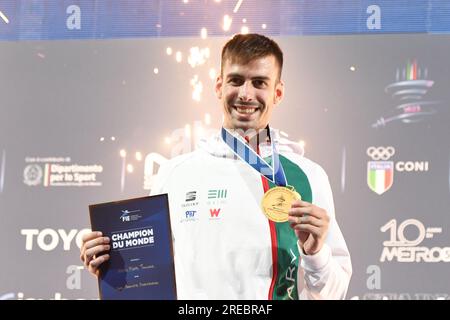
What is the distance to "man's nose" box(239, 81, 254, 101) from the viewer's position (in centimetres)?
287

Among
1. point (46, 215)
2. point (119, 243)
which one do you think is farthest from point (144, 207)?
point (46, 215)

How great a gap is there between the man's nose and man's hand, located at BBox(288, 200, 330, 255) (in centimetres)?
47

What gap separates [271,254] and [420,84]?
0.94 meters

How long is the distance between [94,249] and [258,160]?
0.75 metres

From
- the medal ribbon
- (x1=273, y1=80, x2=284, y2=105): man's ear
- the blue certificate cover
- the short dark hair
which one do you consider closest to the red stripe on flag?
the medal ribbon

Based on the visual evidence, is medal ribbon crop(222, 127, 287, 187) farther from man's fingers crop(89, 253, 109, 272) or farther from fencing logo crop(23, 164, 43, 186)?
fencing logo crop(23, 164, 43, 186)

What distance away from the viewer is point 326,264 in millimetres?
2752

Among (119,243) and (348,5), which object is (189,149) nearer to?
(119,243)

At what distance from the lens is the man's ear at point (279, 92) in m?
2.91

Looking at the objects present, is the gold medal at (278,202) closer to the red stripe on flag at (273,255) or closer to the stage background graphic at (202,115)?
the red stripe on flag at (273,255)

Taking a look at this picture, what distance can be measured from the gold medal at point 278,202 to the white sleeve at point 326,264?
110 mm

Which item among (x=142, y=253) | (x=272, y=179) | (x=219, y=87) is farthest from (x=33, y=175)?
(x=272, y=179)

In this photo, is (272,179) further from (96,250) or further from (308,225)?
(96,250)
